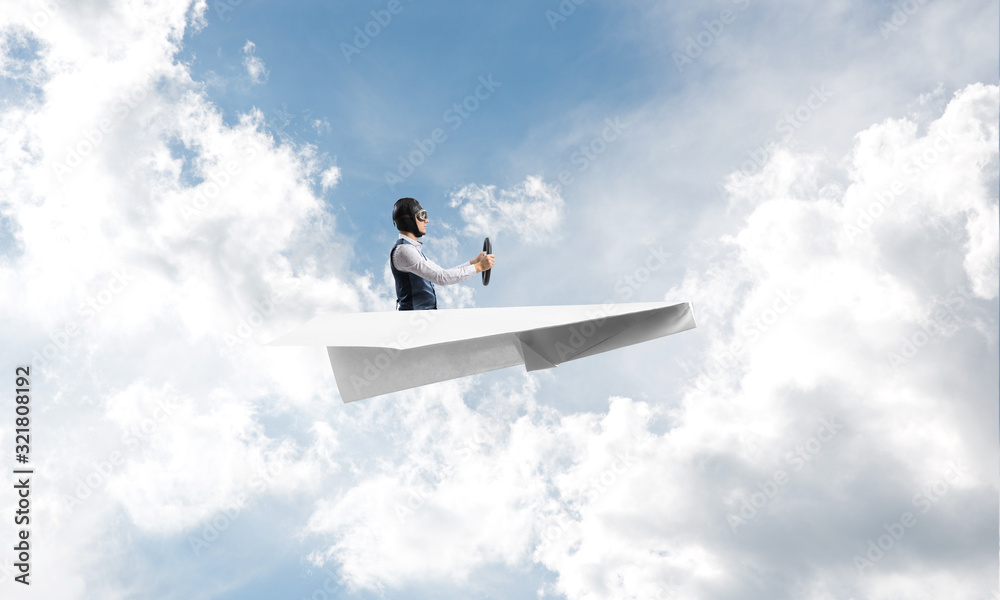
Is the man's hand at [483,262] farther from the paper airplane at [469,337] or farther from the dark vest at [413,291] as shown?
the paper airplane at [469,337]

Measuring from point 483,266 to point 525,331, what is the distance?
1.21 metres

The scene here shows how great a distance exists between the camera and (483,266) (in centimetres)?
455

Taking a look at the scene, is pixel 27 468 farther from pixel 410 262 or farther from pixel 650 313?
pixel 650 313

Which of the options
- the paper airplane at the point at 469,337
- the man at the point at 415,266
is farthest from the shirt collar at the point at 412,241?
the paper airplane at the point at 469,337

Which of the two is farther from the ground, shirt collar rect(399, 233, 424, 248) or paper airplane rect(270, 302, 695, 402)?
shirt collar rect(399, 233, 424, 248)

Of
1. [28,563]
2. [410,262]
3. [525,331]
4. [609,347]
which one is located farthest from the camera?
[28,563]

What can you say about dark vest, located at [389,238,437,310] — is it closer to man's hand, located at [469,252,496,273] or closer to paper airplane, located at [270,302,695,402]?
man's hand, located at [469,252,496,273]

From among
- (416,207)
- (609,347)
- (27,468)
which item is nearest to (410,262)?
(416,207)

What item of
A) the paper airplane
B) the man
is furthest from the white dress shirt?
the paper airplane

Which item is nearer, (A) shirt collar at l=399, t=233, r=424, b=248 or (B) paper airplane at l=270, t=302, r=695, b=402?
(B) paper airplane at l=270, t=302, r=695, b=402

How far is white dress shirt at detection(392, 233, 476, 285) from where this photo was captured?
14.5ft

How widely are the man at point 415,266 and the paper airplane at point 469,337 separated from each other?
759 mm

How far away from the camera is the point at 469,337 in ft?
10.9

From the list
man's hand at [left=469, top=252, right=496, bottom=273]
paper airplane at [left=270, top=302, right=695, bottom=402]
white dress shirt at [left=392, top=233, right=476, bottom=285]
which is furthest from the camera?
man's hand at [left=469, top=252, right=496, bottom=273]
